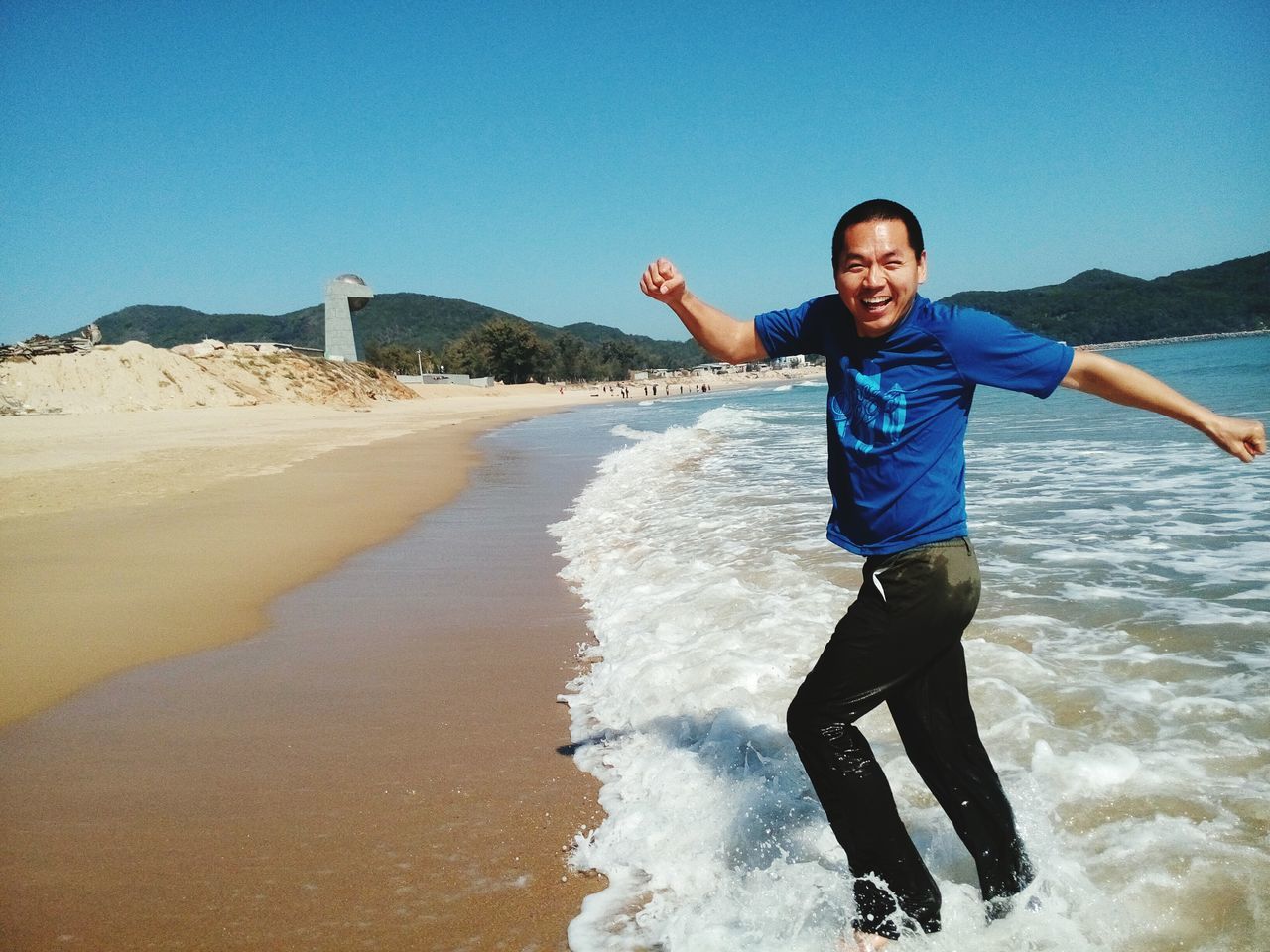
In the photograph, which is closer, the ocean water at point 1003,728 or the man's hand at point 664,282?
the ocean water at point 1003,728

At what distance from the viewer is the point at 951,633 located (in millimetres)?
2062

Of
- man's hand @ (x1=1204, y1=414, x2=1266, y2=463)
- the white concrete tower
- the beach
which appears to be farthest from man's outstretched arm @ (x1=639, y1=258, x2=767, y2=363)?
the white concrete tower

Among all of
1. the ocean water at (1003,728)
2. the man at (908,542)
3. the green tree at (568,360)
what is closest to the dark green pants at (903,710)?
the man at (908,542)

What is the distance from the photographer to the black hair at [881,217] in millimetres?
2064

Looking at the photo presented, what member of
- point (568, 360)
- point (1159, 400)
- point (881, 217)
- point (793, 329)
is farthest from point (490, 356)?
point (1159, 400)

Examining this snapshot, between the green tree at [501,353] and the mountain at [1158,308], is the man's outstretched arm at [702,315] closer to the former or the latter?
the green tree at [501,353]

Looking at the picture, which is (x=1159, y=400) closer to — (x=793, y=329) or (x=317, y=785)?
(x=793, y=329)

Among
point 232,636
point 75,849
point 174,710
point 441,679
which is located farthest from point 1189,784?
point 232,636

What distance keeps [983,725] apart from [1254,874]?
3.50 ft

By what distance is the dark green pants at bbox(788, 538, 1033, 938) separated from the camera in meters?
2.02

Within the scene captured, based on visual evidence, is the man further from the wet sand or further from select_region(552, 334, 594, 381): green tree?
select_region(552, 334, 594, 381): green tree

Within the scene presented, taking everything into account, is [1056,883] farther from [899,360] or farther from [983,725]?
[899,360]

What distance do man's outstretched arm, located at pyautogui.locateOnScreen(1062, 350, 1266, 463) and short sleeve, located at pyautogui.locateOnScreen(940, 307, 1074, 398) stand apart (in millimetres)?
70

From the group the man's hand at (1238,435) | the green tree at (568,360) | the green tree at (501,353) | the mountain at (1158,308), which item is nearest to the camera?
the man's hand at (1238,435)
